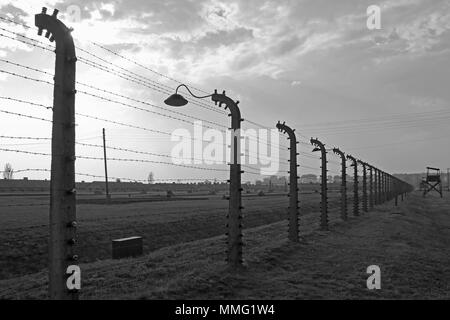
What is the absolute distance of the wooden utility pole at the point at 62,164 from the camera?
19.6ft

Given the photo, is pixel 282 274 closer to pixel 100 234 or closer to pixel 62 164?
pixel 62 164

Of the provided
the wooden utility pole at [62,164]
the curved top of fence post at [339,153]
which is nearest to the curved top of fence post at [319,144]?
the curved top of fence post at [339,153]

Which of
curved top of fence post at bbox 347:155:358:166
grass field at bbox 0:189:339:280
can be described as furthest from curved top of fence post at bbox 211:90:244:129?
curved top of fence post at bbox 347:155:358:166

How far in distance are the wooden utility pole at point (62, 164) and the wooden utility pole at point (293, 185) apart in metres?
9.06

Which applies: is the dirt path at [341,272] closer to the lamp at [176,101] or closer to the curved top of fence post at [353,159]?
the lamp at [176,101]

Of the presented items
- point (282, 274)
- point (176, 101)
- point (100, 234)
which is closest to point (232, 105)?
point (176, 101)

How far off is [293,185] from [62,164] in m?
9.34

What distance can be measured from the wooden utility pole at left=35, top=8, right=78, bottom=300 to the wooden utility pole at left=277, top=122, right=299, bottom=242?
906cm

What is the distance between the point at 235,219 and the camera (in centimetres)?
986

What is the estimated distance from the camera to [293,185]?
14211 millimetres

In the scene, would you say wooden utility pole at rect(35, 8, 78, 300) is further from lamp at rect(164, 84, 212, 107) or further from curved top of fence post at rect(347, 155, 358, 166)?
curved top of fence post at rect(347, 155, 358, 166)

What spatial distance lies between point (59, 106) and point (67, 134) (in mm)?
402
